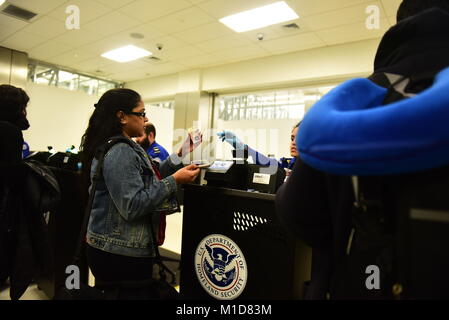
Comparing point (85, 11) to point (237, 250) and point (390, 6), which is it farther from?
point (237, 250)

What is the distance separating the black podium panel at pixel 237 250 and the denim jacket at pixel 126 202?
6.4 inches

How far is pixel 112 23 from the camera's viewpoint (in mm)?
4910

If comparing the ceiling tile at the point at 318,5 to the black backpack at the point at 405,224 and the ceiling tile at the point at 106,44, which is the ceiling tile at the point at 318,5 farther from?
the black backpack at the point at 405,224

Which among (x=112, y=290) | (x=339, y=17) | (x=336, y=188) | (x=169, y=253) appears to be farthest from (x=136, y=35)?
(x=336, y=188)

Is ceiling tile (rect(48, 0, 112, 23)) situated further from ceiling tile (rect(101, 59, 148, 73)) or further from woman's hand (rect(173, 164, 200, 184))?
woman's hand (rect(173, 164, 200, 184))

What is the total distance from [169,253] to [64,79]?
623cm

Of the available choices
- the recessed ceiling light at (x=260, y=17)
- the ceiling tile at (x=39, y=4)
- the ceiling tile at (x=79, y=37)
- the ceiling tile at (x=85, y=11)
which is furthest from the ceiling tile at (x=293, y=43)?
the ceiling tile at (x=39, y=4)

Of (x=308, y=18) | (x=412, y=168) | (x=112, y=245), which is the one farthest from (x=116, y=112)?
(x=308, y=18)

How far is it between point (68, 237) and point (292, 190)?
2129mm

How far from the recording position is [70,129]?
7.64m

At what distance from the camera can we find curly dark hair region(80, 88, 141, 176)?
1431mm

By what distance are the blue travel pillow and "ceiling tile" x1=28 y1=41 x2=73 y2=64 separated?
685 cm

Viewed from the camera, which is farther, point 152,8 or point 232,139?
point 152,8

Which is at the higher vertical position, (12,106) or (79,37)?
(79,37)
